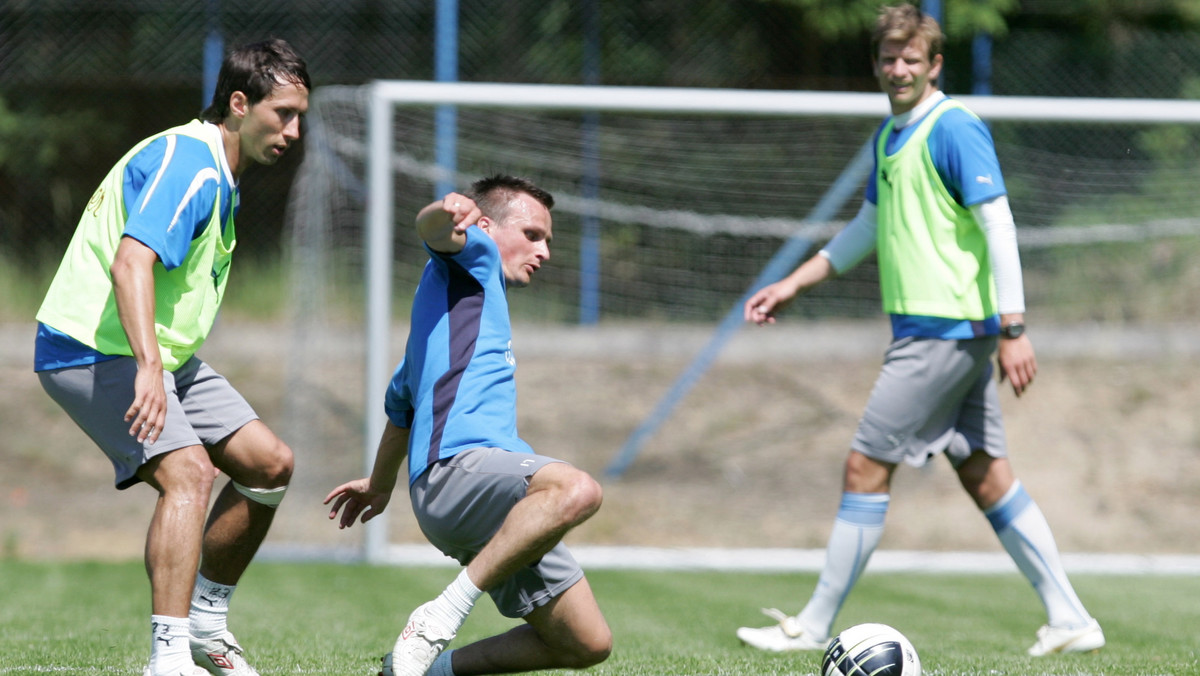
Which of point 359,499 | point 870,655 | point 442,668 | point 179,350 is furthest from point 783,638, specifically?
point 179,350

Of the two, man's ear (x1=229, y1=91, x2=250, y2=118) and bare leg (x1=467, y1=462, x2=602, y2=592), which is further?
man's ear (x1=229, y1=91, x2=250, y2=118)

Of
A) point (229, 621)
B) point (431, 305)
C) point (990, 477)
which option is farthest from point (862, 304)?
point (431, 305)

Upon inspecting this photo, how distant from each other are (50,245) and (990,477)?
11.0m

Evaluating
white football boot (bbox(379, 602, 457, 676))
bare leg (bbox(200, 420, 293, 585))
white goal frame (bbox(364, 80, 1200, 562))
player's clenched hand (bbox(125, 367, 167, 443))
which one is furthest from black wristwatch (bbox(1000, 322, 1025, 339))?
white goal frame (bbox(364, 80, 1200, 562))

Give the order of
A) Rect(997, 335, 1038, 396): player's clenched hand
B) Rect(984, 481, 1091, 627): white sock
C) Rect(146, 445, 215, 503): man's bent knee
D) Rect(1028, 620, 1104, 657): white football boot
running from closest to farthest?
Rect(146, 445, 215, 503): man's bent knee → Rect(997, 335, 1038, 396): player's clenched hand → Rect(1028, 620, 1104, 657): white football boot → Rect(984, 481, 1091, 627): white sock

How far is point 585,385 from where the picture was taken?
10305 millimetres

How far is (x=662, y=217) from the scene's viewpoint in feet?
30.9

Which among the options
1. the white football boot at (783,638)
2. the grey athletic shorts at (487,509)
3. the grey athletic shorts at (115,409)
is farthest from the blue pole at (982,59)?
the grey athletic shorts at (115,409)

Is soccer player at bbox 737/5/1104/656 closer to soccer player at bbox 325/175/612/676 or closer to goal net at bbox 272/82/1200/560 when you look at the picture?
soccer player at bbox 325/175/612/676

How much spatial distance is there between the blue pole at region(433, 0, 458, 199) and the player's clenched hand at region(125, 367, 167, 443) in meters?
4.57

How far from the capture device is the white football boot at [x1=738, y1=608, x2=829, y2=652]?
4.05 meters

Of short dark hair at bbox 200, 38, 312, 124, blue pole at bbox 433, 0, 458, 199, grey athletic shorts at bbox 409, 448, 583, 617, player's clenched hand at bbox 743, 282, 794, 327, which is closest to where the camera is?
grey athletic shorts at bbox 409, 448, 583, 617

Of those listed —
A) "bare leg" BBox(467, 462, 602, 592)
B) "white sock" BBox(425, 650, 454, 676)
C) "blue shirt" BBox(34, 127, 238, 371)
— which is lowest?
"white sock" BBox(425, 650, 454, 676)

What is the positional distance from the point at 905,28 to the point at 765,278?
180 inches
